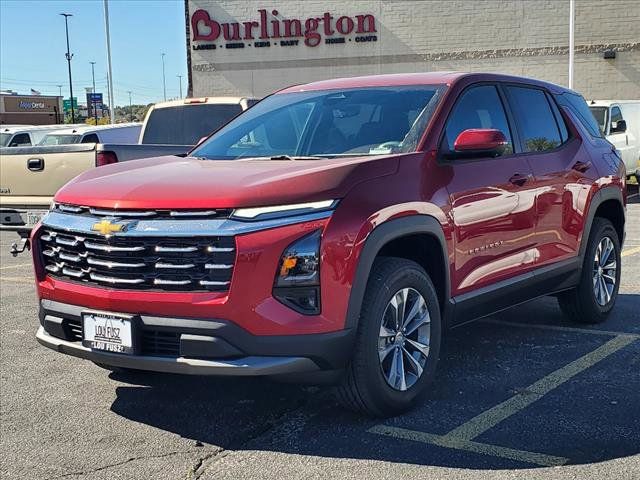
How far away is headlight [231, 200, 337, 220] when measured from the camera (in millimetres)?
3785

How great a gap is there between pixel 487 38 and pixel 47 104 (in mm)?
63363

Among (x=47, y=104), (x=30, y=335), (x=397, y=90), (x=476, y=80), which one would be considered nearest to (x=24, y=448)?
(x=30, y=335)

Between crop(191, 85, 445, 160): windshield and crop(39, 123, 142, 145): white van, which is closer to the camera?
crop(191, 85, 445, 160): windshield

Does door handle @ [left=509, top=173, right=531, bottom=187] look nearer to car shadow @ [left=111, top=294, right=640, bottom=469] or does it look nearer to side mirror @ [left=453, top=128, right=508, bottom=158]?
side mirror @ [left=453, top=128, right=508, bottom=158]

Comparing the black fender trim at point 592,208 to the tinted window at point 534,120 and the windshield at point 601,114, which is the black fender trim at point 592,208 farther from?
the windshield at point 601,114

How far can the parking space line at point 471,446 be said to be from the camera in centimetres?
379

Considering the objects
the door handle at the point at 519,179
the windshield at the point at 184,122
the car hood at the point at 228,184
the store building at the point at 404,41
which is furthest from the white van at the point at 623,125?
the car hood at the point at 228,184

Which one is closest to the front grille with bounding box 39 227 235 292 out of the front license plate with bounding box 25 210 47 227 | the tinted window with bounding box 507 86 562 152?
the tinted window with bounding box 507 86 562 152

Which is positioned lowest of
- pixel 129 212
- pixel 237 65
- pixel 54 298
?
pixel 54 298

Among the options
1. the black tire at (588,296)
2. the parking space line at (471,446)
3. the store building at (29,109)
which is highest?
the store building at (29,109)

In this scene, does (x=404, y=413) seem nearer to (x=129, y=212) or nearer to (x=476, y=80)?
(x=129, y=212)

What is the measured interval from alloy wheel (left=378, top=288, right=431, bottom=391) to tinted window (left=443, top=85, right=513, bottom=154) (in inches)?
38.7

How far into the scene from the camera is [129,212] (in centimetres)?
395

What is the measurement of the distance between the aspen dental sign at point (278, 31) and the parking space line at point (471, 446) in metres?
24.7
